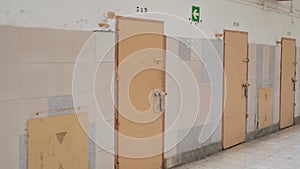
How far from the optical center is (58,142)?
3338 millimetres

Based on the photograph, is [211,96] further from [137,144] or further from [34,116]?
[34,116]

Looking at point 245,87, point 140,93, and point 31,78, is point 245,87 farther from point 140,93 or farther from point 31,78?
point 31,78

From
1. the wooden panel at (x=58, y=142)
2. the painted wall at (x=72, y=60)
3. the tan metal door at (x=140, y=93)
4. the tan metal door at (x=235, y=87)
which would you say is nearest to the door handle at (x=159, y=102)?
the tan metal door at (x=140, y=93)

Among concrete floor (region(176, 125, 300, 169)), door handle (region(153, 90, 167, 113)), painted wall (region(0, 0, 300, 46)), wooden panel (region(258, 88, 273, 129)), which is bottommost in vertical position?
concrete floor (region(176, 125, 300, 169))

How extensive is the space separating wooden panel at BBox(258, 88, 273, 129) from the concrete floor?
0.36m

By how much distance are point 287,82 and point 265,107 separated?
118cm

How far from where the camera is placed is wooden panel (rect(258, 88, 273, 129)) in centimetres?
672

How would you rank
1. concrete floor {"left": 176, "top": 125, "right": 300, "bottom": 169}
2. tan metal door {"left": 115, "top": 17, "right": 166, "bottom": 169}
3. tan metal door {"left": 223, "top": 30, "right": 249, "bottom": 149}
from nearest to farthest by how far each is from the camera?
1. tan metal door {"left": 115, "top": 17, "right": 166, "bottom": 169}
2. concrete floor {"left": 176, "top": 125, "right": 300, "bottom": 169}
3. tan metal door {"left": 223, "top": 30, "right": 249, "bottom": 149}

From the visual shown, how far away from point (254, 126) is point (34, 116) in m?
4.55

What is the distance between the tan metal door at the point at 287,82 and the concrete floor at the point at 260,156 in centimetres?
110

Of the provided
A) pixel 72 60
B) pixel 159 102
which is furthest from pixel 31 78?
pixel 159 102

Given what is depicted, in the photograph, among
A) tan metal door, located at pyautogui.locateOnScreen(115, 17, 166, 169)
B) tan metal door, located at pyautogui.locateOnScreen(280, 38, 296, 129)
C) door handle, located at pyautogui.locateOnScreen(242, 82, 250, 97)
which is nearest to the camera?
tan metal door, located at pyautogui.locateOnScreen(115, 17, 166, 169)

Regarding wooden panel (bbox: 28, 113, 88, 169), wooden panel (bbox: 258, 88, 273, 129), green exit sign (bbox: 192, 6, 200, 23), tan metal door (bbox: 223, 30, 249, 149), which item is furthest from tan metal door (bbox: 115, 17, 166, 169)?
wooden panel (bbox: 258, 88, 273, 129)

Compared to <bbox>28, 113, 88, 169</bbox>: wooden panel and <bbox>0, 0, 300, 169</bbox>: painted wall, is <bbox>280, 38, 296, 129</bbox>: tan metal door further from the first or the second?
<bbox>28, 113, 88, 169</bbox>: wooden panel
